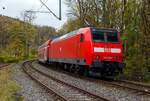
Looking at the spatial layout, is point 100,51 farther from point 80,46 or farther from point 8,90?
point 8,90

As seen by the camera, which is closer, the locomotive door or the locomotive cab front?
the locomotive cab front

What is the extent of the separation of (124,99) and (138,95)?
30.9 inches

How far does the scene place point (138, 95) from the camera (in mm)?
7676

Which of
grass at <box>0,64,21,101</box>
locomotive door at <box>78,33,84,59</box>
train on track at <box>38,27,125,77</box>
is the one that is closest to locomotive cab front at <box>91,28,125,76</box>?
train on track at <box>38,27,125,77</box>

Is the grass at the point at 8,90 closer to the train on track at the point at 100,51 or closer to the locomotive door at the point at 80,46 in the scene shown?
the train on track at the point at 100,51

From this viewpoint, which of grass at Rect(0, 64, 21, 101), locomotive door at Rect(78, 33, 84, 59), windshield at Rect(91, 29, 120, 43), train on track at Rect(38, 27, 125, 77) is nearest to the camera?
grass at Rect(0, 64, 21, 101)

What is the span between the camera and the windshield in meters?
12.1

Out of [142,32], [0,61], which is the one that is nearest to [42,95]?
[142,32]

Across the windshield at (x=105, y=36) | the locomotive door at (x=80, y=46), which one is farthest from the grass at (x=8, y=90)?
the windshield at (x=105, y=36)

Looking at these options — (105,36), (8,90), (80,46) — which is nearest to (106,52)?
(105,36)

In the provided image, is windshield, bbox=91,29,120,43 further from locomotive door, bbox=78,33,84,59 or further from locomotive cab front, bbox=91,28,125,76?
locomotive door, bbox=78,33,84,59

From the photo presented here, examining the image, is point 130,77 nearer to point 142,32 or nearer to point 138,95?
point 142,32

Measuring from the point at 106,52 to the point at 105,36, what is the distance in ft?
3.50

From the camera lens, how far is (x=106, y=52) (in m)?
11.9
